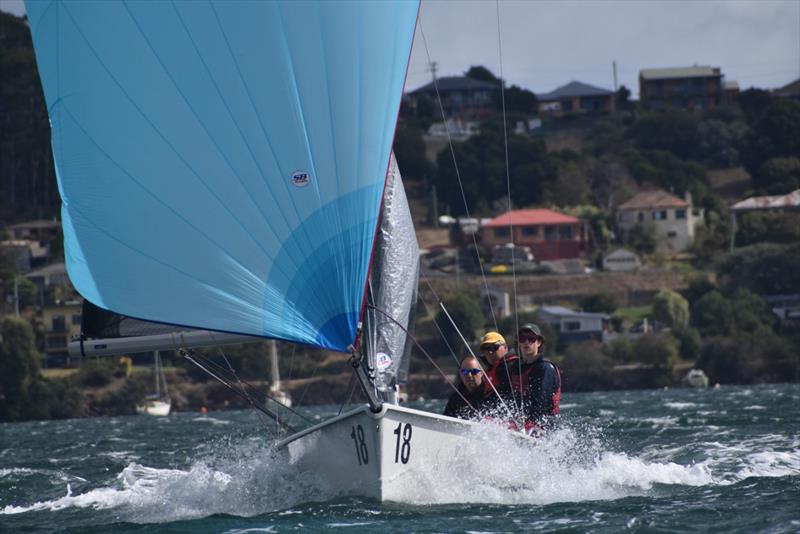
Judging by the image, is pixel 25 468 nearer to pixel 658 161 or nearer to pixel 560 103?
pixel 658 161

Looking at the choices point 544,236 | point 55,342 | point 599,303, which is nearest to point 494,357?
point 55,342

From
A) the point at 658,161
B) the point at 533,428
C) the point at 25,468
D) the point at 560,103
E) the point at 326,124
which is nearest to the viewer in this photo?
the point at 326,124

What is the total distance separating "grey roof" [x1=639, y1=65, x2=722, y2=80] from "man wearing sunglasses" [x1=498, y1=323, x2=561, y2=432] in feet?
A: 362

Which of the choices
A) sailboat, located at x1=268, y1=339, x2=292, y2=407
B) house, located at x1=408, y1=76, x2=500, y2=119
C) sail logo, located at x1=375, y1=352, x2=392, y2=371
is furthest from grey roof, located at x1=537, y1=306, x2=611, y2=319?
house, located at x1=408, y1=76, x2=500, y2=119

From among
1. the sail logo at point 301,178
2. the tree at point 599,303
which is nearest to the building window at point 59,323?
the tree at point 599,303

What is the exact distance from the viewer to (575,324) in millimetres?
65750

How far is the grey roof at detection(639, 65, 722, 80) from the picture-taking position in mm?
121750

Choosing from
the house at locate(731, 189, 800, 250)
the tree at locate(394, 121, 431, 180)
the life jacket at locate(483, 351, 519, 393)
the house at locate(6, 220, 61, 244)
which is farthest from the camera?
the tree at locate(394, 121, 431, 180)

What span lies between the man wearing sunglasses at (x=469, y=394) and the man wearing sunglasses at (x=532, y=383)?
0.80 ft

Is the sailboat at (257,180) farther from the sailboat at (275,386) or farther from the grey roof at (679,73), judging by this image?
the grey roof at (679,73)

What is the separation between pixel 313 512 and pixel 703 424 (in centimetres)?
1353

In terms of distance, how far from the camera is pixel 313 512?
1284cm

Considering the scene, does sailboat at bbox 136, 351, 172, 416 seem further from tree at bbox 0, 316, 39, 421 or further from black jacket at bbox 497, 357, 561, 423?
black jacket at bbox 497, 357, 561, 423

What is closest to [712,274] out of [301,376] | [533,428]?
[301,376]
